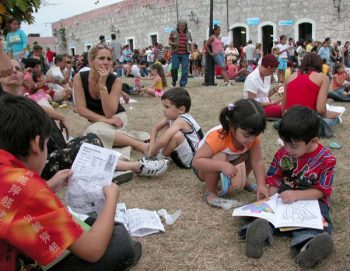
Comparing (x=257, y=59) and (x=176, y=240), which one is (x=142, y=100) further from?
(x=257, y=59)

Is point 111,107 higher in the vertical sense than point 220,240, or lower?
higher

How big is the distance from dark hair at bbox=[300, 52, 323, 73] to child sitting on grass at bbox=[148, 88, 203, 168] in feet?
5.05

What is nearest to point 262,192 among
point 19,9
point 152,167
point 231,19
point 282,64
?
point 152,167

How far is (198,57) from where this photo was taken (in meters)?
16.5

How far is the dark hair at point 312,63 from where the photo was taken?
4.19m

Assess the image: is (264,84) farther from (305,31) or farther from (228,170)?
(305,31)

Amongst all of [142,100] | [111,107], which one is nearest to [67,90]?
[142,100]

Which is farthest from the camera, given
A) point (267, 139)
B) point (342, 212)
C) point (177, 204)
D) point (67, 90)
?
point (67, 90)

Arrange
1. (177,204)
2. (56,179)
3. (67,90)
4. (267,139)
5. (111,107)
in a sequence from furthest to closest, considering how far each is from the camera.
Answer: (67,90), (267,139), (111,107), (177,204), (56,179)

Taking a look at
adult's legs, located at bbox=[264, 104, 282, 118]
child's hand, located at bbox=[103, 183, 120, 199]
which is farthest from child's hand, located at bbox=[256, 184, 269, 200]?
adult's legs, located at bbox=[264, 104, 282, 118]

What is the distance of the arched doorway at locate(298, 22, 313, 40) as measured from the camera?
19.4 meters

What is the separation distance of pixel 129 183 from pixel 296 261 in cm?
161

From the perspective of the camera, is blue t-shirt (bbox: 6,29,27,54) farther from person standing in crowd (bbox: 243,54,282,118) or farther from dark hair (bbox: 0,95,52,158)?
dark hair (bbox: 0,95,52,158)

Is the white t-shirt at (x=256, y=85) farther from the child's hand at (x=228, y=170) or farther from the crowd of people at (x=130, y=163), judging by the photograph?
the child's hand at (x=228, y=170)
